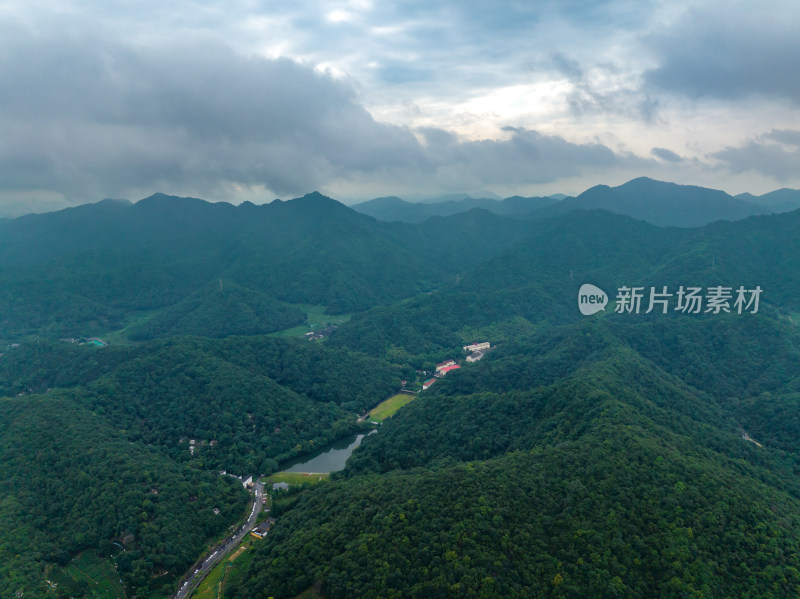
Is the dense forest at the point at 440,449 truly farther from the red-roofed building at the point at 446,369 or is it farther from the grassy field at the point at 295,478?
the grassy field at the point at 295,478

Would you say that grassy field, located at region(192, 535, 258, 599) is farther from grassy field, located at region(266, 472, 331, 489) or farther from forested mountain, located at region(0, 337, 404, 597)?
grassy field, located at region(266, 472, 331, 489)

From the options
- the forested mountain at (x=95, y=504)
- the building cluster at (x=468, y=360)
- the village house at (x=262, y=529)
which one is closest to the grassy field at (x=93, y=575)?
the forested mountain at (x=95, y=504)

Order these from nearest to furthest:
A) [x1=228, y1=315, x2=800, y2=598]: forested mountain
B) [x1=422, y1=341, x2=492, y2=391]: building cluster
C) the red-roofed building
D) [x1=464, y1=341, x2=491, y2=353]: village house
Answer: [x1=228, y1=315, x2=800, y2=598]: forested mountain < [x1=422, y1=341, x2=492, y2=391]: building cluster < the red-roofed building < [x1=464, y1=341, x2=491, y2=353]: village house

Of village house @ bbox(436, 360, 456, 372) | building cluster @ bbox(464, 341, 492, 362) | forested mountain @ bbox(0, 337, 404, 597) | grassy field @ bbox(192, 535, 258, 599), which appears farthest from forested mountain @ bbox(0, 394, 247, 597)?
building cluster @ bbox(464, 341, 492, 362)

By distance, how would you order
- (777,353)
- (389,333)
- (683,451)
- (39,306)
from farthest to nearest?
(39,306) → (389,333) → (777,353) → (683,451)

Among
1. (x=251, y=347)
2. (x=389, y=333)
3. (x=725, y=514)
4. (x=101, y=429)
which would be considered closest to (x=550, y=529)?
(x=725, y=514)

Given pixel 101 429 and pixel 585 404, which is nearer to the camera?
pixel 585 404

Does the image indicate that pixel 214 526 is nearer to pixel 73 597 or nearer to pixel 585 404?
pixel 73 597
